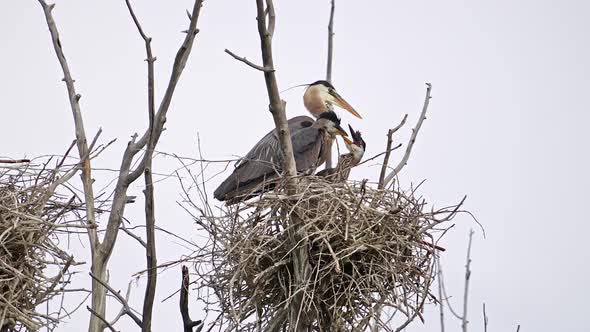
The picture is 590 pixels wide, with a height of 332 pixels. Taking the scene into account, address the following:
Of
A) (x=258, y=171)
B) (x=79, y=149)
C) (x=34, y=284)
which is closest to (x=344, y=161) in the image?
(x=258, y=171)

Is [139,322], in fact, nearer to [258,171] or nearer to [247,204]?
[247,204]

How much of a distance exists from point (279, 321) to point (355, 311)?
0.29 meters

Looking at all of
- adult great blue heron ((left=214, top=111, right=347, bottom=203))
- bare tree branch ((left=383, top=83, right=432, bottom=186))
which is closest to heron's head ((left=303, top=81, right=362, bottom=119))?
adult great blue heron ((left=214, top=111, right=347, bottom=203))

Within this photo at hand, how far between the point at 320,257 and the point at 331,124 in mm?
2222

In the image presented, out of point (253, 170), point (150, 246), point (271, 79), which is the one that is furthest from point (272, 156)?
point (150, 246)

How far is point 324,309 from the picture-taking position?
3.43 m

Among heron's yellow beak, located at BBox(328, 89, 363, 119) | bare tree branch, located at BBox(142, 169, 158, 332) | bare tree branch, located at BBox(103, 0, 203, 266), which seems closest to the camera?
bare tree branch, located at BBox(142, 169, 158, 332)

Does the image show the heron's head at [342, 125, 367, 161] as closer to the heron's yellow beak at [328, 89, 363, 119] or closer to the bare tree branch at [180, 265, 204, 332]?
the heron's yellow beak at [328, 89, 363, 119]

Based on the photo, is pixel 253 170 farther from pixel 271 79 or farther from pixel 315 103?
pixel 271 79

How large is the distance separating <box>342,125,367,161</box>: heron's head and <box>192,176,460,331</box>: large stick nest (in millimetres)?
1684

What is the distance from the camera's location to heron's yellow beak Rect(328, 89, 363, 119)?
6.37 metres

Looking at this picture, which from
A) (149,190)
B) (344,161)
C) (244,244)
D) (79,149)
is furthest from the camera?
(344,161)

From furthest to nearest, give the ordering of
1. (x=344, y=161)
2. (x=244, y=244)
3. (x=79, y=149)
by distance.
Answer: (x=344, y=161) → (x=79, y=149) → (x=244, y=244)

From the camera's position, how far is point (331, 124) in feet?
17.7
